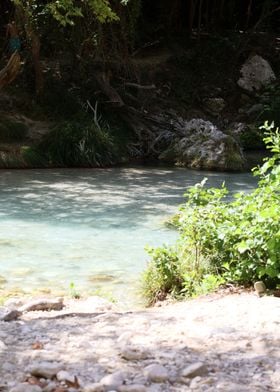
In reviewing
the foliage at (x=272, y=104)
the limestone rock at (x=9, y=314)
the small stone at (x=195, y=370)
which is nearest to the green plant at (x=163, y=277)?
the limestone rock at (x=9, y=314)

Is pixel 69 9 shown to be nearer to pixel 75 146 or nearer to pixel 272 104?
pixel 75 146

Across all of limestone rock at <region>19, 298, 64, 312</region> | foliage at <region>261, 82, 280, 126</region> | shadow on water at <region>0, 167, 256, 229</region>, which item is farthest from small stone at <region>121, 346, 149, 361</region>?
foliage at <region>261, 82, 280, 126</region>

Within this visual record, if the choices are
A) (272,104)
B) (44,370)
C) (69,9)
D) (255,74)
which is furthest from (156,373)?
(255,74)

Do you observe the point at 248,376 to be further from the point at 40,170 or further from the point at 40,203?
the point at 40,170

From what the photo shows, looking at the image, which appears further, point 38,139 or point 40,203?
point 38,139

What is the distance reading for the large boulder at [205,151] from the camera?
47.7 ft

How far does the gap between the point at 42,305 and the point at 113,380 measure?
6.60 feet

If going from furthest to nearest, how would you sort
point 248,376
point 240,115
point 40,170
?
point 240,115 < point 40,170 < point 248,376

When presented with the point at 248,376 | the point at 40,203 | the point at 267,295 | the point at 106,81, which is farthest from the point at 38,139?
the point at 248,376

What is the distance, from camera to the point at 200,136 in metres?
15.6

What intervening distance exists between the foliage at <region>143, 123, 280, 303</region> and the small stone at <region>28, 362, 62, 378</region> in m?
2.05

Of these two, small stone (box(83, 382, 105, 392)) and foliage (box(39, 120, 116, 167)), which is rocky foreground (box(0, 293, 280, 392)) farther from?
foliage (box(39, 120, 116, 167))

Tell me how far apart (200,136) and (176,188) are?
4.01 m

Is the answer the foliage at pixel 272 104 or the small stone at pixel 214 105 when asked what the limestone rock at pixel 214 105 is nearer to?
the small stone at pixel 214 105
